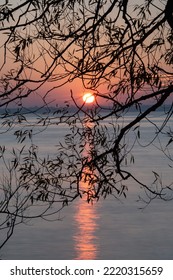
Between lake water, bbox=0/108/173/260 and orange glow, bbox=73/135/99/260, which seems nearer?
lake water, bbox=0/108/173/260

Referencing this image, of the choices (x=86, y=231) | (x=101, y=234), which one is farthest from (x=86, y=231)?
(x=101, y=234)

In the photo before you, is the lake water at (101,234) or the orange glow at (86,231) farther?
the orange glow at (86,231)

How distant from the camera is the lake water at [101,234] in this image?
640 inches

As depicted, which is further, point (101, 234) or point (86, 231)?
point (86, 231)

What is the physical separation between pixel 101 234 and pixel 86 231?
485 millimetres

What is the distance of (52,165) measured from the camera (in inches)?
295

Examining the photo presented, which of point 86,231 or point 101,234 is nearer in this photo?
point 101,234

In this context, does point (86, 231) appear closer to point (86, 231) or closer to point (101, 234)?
point (86, 231)

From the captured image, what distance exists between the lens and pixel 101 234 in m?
18.4

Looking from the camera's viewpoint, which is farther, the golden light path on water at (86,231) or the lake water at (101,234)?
the golden light path on water at (86,231)

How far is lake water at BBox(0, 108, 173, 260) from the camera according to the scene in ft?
53.3

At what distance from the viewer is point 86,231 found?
1873cm
